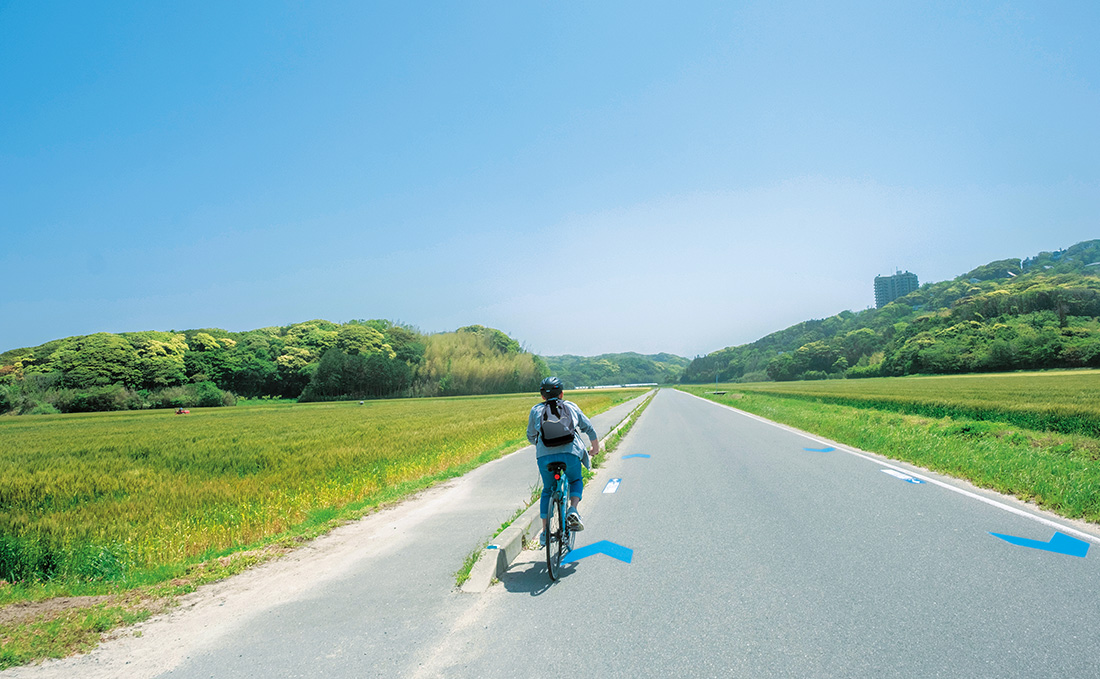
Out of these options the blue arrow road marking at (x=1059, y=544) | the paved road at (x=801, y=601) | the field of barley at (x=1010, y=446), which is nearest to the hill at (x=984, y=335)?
the field of barley at (x=1010, y=446)

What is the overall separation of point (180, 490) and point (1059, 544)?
42.6 feet

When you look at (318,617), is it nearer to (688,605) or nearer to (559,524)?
(559,524)

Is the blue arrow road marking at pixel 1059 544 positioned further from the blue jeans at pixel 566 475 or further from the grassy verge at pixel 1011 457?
the blue jeans at pixel 566 475

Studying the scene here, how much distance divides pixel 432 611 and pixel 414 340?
348 ft

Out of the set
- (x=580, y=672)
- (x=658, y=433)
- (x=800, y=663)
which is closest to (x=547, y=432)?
(x=580, y=672)

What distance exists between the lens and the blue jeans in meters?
5.21

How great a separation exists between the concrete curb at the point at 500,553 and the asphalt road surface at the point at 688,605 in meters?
0.16

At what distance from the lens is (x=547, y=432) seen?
518 cm

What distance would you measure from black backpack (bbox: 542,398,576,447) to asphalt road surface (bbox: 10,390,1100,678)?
49.7 inches

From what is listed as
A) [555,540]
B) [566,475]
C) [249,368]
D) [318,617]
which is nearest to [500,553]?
[555,540]

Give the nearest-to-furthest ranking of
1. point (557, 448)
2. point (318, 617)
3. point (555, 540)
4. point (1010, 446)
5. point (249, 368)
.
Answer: point (318, 617) < point (555, 540) < point (557, 448) < point (1010, 446) < point (249, 368)

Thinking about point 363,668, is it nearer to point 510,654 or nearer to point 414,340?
point 510,654

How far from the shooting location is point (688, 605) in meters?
4.10

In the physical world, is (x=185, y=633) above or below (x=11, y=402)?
below
